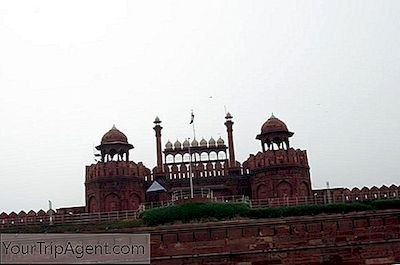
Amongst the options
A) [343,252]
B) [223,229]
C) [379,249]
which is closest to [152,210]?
[223,229]

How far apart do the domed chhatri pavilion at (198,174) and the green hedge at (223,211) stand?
14.3ft

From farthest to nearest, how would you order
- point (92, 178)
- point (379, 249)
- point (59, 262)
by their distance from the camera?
point (92, 178)
point (379, 249)
point (59, 262)

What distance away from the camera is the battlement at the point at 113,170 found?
88.2ft

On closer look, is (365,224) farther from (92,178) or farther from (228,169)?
(92,178)

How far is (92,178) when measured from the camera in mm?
27000

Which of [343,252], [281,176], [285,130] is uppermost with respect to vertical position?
[285,130]

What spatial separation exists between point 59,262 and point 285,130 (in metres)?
13.3

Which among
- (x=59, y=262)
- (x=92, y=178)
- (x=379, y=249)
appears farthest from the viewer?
(x=92, y=178)

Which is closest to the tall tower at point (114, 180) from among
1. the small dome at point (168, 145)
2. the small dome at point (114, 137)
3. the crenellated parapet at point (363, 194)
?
the small dome at point (114, 137)

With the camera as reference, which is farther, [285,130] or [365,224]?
[285,130]

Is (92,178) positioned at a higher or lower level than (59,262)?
higher

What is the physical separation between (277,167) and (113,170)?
7.94 meters

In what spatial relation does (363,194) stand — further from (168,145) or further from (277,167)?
(168,145)

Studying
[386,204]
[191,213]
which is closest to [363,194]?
[386,204]
